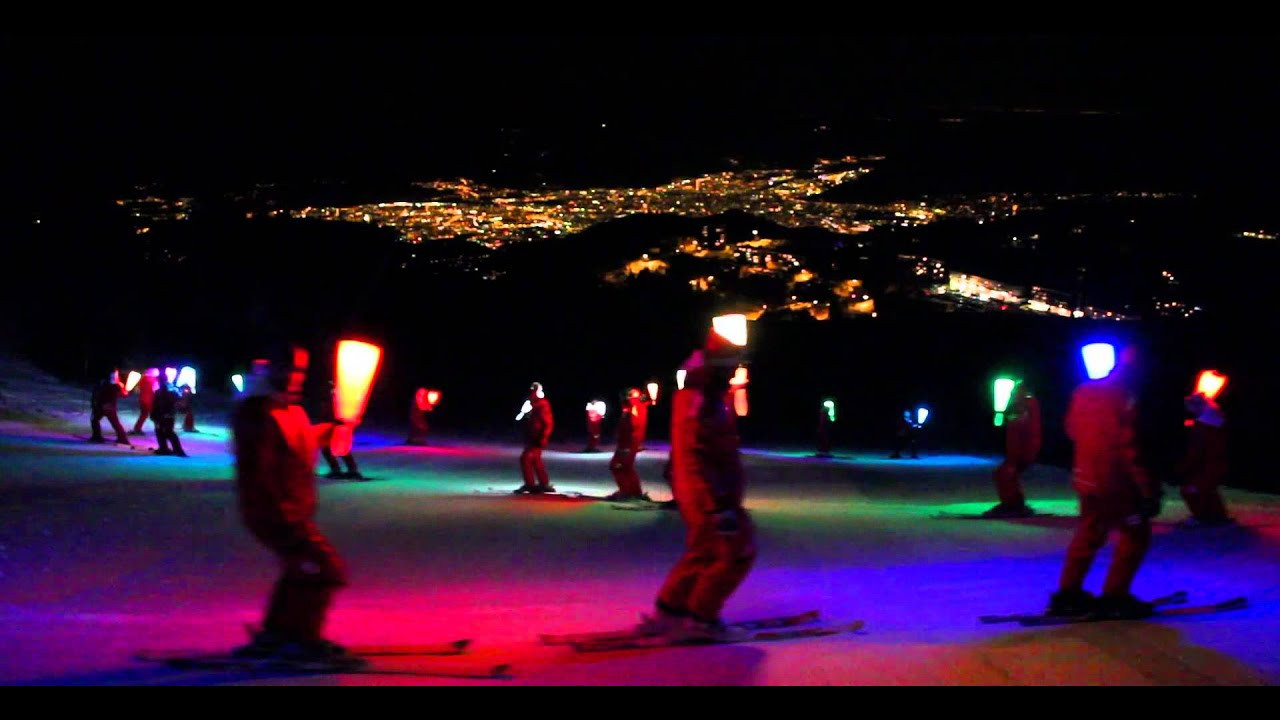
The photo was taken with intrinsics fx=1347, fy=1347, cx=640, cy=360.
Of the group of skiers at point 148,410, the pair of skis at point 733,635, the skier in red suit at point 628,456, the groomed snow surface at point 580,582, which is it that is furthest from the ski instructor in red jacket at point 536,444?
the pair of skis at point 733,635

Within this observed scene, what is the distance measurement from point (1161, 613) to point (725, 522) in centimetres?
342

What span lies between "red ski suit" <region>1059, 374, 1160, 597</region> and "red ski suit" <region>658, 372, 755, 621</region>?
8.34 ft

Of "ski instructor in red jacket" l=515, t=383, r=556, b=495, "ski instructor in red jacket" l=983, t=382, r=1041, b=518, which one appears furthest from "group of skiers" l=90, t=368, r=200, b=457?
"ski instructor in red jacket" l=983, t=382, r=1041, b=518

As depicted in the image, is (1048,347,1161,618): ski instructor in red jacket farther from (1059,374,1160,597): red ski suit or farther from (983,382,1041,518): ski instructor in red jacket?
(983,382,1041,518): ski instructor in red jacket

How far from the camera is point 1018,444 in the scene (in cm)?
1836

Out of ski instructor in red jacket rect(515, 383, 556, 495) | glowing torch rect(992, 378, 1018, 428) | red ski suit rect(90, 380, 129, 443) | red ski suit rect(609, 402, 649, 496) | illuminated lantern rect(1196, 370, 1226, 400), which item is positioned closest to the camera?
illuminated lantern rect(1196, 370, 1226, 400)

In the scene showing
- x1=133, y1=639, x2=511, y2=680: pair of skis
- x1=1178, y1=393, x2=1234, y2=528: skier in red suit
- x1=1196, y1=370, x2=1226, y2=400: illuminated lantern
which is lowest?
x1=133, y1=639, x2=511, y2=680: pair of skis

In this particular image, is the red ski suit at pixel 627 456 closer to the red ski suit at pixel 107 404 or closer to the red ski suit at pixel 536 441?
the red ski suit at pixel 536 441

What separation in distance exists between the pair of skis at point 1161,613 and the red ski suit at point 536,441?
1282cm

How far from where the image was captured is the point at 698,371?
825 cm

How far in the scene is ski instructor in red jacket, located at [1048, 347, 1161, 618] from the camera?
29.4 feet

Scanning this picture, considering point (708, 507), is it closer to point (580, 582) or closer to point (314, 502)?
point (314, 502)

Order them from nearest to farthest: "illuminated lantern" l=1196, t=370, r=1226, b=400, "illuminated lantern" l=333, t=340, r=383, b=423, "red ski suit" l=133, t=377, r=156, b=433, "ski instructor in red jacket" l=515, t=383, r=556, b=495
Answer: "illuminated lantern" l=333, t=340, r=383, b=423 → "illuminated lantern" l=1196, t=370, r=1226, b=400 → "ski instructor in red jacket" l=515, t=383, r=556, b=495 → "red ski suit" l=133, t=377, r=156, b=433

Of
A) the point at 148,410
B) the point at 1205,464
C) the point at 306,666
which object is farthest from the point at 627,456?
the point at 148,410
